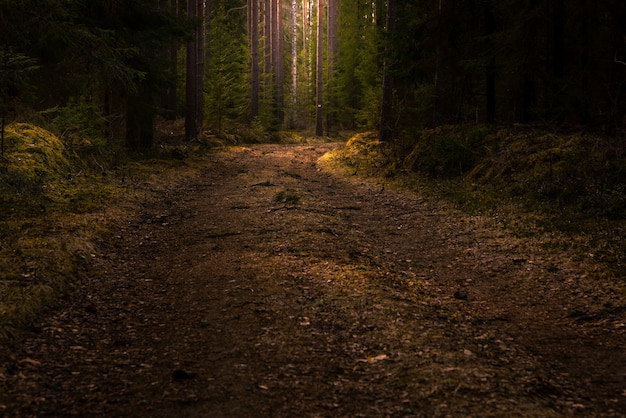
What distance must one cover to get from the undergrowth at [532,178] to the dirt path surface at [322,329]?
639 millimetres

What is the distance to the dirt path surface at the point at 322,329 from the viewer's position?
376 cm

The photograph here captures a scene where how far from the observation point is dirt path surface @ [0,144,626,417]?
376cm

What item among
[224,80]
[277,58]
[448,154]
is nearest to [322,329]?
[448,154]

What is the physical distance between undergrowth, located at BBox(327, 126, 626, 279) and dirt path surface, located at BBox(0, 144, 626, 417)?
64cm

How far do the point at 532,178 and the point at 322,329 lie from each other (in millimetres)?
7612

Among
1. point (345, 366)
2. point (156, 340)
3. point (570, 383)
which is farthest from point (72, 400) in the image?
point (570, 383)

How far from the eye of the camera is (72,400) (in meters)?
3.73

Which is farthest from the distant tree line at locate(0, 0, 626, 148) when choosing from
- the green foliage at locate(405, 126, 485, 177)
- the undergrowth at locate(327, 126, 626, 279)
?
the green foliage at locate(405, 126, 485, 177)

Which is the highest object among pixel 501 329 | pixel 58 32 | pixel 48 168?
pixel 58 32

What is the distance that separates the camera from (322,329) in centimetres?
505

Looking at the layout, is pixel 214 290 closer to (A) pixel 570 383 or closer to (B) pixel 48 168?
(A) pixel 570 383

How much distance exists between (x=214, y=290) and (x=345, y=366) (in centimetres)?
240

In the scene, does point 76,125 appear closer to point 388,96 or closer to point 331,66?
point 388,96

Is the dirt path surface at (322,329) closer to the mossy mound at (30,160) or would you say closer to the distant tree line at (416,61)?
the mossy mound at (30,160)
